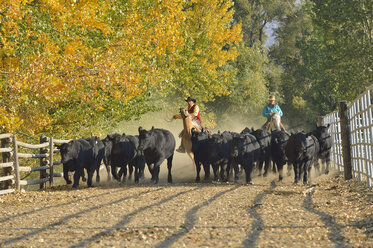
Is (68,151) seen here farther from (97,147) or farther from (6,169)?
(6,169)

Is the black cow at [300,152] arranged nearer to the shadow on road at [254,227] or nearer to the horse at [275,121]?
the horse at [275,121]

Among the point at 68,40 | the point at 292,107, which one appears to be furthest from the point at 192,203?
the point at 292,107

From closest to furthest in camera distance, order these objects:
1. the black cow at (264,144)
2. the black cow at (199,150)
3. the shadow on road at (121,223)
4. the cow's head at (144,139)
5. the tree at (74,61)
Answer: the shadow on road at (121,223) < the tree at (74,61) < the cow's head at (144,139) < the black cow at (199,150) < the black cow at (264,144)

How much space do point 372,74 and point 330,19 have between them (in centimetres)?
520

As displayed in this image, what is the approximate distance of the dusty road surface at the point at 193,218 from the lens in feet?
25.0

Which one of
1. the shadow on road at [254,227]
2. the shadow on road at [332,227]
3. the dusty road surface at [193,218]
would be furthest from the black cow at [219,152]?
the shadow on road at [332,227]

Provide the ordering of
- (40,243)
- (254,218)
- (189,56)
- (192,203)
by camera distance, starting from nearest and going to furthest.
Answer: (40,243)
(254,218)
(192,203)
(189,56)

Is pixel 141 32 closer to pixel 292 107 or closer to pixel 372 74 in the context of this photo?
pixel 372 74

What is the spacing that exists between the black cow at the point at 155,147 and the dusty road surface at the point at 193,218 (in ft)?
9.45

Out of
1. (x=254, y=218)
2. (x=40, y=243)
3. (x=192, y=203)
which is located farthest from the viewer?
(x=192, y=203)

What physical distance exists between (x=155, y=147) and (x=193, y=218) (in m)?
8.19

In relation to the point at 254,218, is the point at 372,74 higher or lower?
higher

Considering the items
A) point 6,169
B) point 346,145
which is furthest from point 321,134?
point 6,169

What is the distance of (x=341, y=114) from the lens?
626 inches
